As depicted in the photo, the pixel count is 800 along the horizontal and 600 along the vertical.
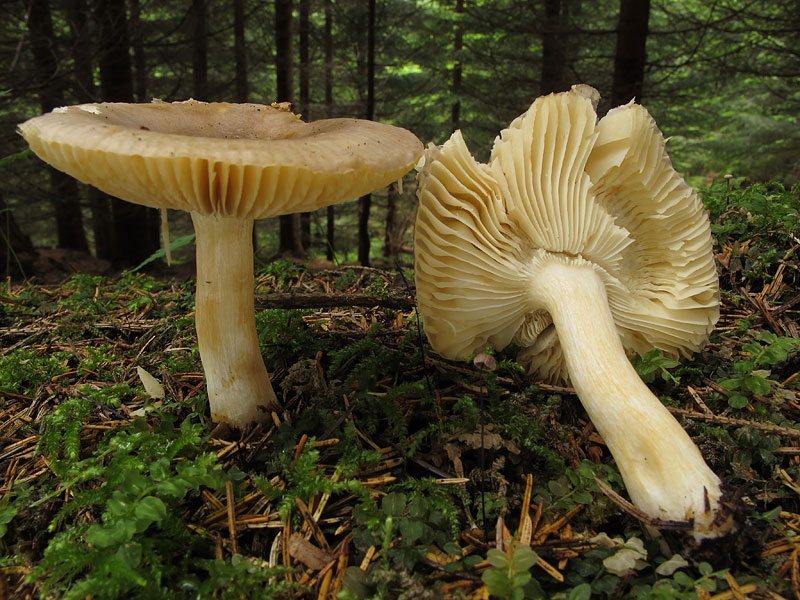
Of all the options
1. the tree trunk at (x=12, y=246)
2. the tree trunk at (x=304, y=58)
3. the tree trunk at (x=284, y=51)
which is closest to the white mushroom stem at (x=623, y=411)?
the tree trunk at (x=12, y=246)

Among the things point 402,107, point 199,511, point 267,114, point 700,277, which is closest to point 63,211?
point 402,107

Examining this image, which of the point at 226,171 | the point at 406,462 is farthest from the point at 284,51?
the point at 406,462

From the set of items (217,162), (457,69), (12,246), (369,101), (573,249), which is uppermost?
(457,69)

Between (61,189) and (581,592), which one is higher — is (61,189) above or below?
below

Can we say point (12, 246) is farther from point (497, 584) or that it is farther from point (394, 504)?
point (497, 584)

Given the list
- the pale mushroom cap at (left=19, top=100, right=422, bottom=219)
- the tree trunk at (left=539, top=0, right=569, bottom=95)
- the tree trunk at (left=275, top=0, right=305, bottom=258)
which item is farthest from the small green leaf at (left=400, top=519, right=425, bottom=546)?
the tree trunk at (left=539, top=0, right=569, bottom=95)

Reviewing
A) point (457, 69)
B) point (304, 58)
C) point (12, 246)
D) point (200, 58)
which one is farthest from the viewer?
point (457, 69)
